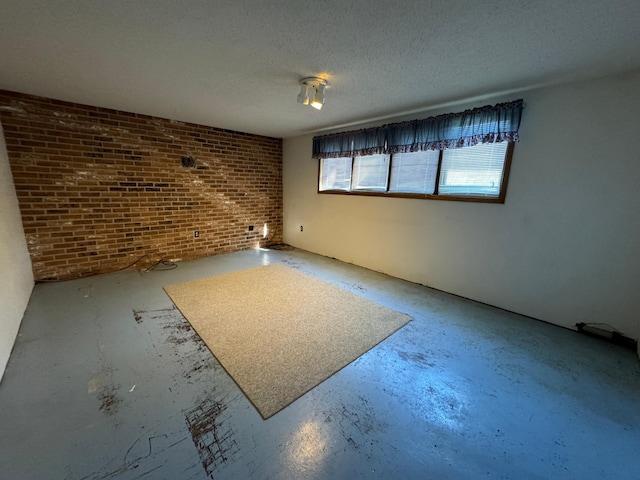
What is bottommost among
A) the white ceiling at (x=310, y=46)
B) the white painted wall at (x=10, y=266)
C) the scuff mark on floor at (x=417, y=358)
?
the scuff mark on floor at (x=417, y=358)

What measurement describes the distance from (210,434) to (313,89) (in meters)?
2.50

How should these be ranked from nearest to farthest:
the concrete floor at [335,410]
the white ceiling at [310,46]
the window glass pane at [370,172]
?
the concrete floor at [335,410], the white ceiling at [310,46], the window glass pane at [370,172]

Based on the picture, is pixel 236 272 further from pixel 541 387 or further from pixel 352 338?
pixel 541 387

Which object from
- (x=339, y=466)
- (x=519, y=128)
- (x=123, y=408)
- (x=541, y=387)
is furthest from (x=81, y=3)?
(x=541, y=387)

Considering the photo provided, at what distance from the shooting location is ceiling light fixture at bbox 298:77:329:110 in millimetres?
2076

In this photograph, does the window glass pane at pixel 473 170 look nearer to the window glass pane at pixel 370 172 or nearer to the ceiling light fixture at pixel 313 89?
the window glass pane at pixel 370 172

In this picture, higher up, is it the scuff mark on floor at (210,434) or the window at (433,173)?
the window at (433,173)

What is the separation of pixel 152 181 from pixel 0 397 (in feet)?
9.16

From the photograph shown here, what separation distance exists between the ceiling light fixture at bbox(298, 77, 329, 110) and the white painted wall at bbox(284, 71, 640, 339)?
1.44 m

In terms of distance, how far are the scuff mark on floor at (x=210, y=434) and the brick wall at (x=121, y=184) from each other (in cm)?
299

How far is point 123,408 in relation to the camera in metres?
1.39

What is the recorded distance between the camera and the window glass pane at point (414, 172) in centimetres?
299

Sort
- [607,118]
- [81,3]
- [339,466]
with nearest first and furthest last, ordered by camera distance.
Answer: [339,466], [81,3], [607,118]

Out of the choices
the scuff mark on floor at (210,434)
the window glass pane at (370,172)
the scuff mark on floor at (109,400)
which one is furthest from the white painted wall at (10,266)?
the window glass pane at (370,172)
